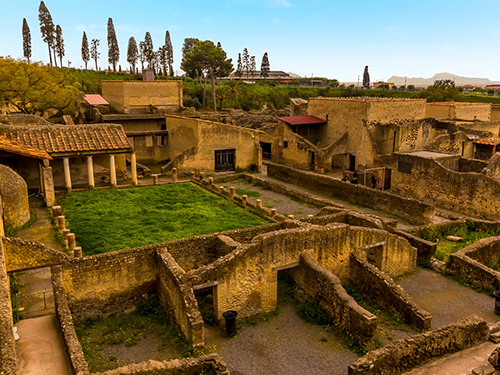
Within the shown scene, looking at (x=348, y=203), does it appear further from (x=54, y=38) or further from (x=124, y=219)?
(x=54, y=38)

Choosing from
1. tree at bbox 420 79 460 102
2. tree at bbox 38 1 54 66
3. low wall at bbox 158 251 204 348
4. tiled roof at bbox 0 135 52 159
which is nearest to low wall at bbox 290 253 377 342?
low wall at bbox 158 251 204 348

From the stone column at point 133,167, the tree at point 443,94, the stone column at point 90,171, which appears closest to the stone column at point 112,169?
the stone column at point 90,171

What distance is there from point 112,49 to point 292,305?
90.8m

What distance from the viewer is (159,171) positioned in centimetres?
3122

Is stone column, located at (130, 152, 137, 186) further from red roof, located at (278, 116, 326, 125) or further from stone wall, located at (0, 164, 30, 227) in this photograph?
red roof, located at (278, 116, 326, 125)

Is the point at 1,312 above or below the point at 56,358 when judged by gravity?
above

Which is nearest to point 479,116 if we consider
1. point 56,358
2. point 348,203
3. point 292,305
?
point 348,203

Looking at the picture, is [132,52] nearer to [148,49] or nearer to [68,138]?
[148,49]

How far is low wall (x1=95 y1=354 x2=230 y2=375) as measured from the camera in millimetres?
8508

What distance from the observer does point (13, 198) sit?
17.6 m

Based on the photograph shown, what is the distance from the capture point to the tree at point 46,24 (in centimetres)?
7844

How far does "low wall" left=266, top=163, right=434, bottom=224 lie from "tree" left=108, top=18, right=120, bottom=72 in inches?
2988

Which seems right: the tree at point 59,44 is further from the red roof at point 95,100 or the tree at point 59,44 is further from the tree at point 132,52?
the red roof at point 95,100

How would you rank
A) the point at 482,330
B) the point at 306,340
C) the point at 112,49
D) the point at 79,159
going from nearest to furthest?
the point at 482,330 → the point at 306,340 → the point at 79,159 → the point at 112,49
